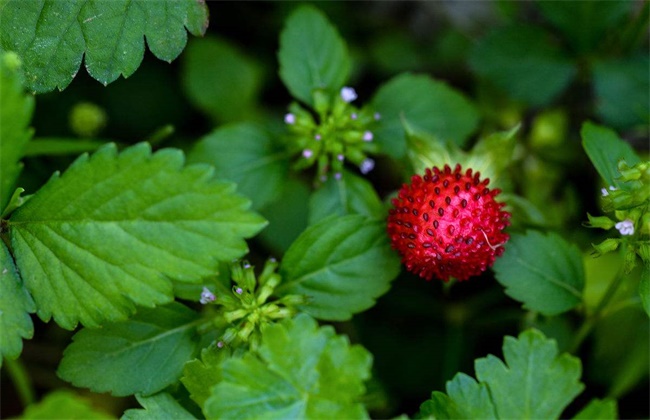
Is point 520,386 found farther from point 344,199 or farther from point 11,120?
point 11,120

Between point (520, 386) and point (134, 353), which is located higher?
point (520, 386)

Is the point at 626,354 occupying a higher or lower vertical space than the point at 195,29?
lower

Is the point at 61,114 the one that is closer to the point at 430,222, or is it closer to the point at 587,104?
the point at 430,222

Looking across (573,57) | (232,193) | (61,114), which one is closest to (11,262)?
(232,193)

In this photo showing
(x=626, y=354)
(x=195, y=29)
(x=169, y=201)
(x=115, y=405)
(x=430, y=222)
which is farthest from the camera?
(x=115, y=405)

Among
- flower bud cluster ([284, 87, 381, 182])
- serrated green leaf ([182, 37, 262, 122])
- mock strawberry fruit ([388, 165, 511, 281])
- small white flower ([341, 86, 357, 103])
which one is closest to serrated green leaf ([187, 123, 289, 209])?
flower bud cluster ([284, 87, 381, 182])

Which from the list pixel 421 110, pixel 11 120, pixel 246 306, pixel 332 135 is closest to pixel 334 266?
pixel 246 306

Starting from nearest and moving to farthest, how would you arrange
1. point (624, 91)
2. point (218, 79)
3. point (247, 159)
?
point (247, 159) → point (624, 91) → point (218, 79)

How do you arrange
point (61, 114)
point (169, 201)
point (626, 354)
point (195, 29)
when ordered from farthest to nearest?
point (61, 114)
point (626, 354)
point (195, 29)
point (169, 201)
